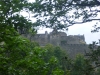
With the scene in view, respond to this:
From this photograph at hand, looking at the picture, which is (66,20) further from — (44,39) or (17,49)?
(44,39)

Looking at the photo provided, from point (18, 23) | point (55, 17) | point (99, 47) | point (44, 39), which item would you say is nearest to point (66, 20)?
point (55, 17)

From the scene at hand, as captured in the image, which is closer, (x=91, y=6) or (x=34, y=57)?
(x=34, y=57)

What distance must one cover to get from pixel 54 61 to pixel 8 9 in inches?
41.4

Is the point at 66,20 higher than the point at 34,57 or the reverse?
higher

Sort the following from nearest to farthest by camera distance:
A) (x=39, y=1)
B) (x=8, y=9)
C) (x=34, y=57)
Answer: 1. (x=8, y=9)
2. (x=34, y=57)
3. (x=39, y=1)

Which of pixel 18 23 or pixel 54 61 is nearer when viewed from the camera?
pixel 18 23

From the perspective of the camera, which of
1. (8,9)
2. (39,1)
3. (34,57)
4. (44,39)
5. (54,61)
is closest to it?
(8,9)

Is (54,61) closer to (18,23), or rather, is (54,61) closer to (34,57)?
(34,57)

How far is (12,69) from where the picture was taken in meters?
2.63

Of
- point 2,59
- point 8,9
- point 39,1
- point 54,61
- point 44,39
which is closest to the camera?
point 8,9

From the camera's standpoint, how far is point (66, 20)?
638 cm

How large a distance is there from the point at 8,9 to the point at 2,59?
64 cm

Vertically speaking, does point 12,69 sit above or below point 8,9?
below

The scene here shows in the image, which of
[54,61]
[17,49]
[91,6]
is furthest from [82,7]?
[17,49]
